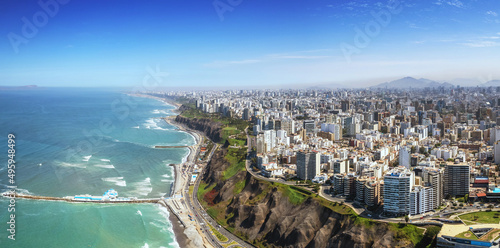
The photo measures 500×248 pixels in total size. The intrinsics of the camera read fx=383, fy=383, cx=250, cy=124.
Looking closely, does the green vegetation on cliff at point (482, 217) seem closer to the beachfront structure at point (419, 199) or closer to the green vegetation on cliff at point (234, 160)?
the beachfront structure at point (419, 199)

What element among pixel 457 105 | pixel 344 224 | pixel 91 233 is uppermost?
pixel 457 105

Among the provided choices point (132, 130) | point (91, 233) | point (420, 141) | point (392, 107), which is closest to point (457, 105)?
point (392, 107)

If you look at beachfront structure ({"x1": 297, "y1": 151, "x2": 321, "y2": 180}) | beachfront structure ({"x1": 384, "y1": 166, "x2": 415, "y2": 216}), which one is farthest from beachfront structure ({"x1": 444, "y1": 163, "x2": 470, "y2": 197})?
beachfront structure ({"x1": 297, "y1": 151, "x2": 321, "y2": 180})

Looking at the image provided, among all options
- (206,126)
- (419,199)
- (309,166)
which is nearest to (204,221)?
(309,166)

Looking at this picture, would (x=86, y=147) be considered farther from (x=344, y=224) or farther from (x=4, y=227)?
(x=344, y=224)

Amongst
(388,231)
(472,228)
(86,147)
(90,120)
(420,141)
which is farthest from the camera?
(90,120)
